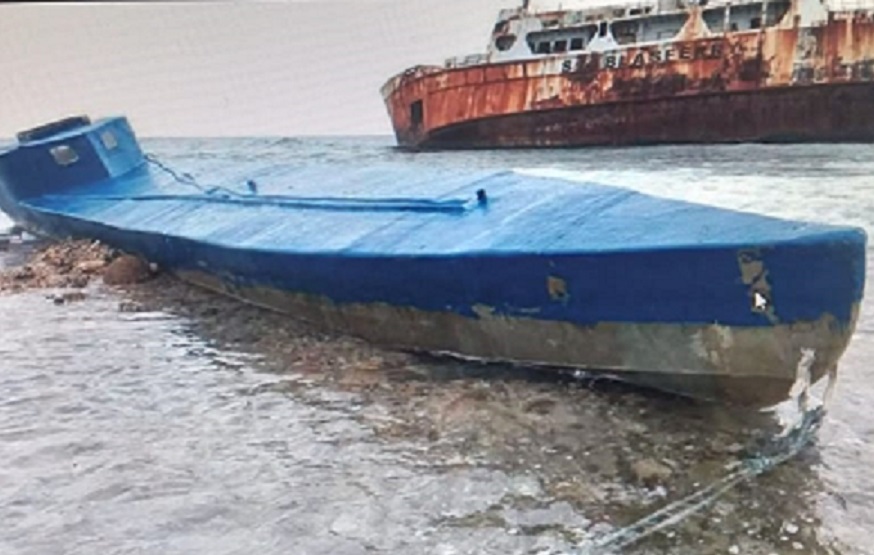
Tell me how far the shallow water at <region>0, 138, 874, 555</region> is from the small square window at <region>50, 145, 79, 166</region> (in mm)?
4965

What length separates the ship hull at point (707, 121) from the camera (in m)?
22.3

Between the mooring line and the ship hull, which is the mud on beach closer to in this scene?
the mooring line

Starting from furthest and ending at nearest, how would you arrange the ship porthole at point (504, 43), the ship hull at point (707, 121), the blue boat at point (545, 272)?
the ship porthole at point (504, 43)
the ship hull at point (707, 121)
the blue boat at point (545, 272)

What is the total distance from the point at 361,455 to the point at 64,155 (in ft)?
26.7

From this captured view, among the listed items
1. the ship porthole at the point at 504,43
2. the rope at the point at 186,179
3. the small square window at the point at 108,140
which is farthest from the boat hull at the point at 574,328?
the ship porthole at the point at 504,43

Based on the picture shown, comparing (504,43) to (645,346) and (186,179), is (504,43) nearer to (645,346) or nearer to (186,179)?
(186,179)

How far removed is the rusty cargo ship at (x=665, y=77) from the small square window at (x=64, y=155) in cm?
1728

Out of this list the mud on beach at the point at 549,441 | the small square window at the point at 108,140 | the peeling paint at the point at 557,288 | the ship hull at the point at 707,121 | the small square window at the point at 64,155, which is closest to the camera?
the mud on beach at the point at 549,441

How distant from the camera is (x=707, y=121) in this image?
23562 mm

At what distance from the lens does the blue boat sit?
342cm

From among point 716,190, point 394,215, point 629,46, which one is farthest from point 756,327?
point 629,46

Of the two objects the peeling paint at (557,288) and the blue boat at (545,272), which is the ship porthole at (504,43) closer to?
the blue boat at (545,272)

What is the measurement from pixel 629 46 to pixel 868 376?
21.0m

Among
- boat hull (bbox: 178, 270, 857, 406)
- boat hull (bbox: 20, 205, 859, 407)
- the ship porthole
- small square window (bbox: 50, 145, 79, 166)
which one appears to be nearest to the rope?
small square window (bbox: 50, 145, 79, 166)
